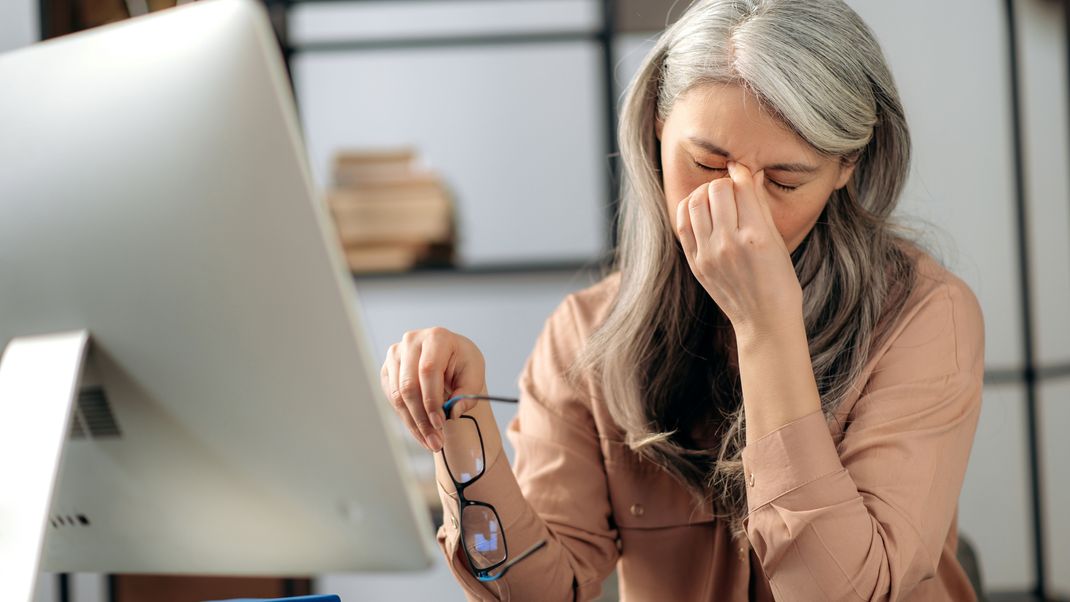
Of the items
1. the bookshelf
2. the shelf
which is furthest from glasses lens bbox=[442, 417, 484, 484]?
the bookshelf

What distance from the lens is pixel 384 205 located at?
2.41m

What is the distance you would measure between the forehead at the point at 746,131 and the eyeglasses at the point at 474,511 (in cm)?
37

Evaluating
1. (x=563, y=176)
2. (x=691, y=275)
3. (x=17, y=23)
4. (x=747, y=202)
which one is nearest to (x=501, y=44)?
(x=563, y=176)

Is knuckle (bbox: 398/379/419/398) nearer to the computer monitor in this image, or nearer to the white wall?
the computer monitor

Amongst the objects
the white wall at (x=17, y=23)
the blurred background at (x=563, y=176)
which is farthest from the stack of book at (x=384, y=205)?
Result: the white wall at (x=17, y=23)

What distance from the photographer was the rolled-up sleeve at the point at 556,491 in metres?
1.06

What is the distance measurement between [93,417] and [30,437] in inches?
2.0

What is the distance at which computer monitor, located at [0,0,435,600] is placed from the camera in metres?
0.69

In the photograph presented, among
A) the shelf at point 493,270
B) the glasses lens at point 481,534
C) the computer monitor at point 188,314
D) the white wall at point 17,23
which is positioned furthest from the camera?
the shelf at point 493,270

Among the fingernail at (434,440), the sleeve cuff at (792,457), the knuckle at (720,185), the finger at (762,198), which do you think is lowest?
the sleeve cuff at (792,457)

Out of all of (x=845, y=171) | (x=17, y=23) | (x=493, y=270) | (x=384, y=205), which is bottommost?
(x=493, y=270)

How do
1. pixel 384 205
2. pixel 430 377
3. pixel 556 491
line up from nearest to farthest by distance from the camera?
pixel 430 377, pixel 556 491, pixel 384 205

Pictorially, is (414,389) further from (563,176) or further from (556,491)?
(563,176)

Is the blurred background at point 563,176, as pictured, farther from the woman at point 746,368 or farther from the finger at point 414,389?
the finger at point 414,389
